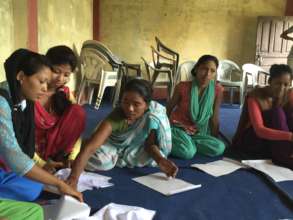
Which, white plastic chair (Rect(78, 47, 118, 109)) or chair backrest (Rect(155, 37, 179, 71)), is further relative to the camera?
chair backrest (Rect(155, 37, 179, 71))

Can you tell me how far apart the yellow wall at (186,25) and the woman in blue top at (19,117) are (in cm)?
460

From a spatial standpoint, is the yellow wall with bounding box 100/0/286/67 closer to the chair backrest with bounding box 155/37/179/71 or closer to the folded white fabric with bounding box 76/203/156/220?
the chair backrest with bounding box 155/37/179/71

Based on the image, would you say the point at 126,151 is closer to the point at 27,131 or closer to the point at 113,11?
the point at 27,131

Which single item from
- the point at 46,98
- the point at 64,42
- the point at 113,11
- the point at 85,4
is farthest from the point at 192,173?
the point at 113,11

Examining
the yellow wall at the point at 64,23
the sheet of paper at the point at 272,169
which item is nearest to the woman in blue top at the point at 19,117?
the sheet of paper at the point at 272,169

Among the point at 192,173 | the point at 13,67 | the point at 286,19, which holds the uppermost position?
the point at 286,19

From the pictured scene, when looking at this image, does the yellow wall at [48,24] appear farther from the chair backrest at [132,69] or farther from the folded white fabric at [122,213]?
the folded white fabric at [122,213]

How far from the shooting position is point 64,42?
165 inches

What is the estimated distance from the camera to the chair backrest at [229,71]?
5918 mm

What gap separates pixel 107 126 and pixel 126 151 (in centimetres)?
33

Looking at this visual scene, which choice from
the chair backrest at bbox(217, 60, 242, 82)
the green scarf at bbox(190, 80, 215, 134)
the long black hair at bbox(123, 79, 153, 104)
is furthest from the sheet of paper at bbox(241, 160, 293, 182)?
the chair backrest at bbox(217, 60, 242, 82)

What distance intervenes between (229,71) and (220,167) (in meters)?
3.92

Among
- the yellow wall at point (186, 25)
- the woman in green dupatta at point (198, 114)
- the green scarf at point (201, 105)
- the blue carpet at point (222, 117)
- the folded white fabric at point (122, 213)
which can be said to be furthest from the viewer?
the yellow wall at point (186, 25)

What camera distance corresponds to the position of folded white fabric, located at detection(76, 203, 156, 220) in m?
1.54
